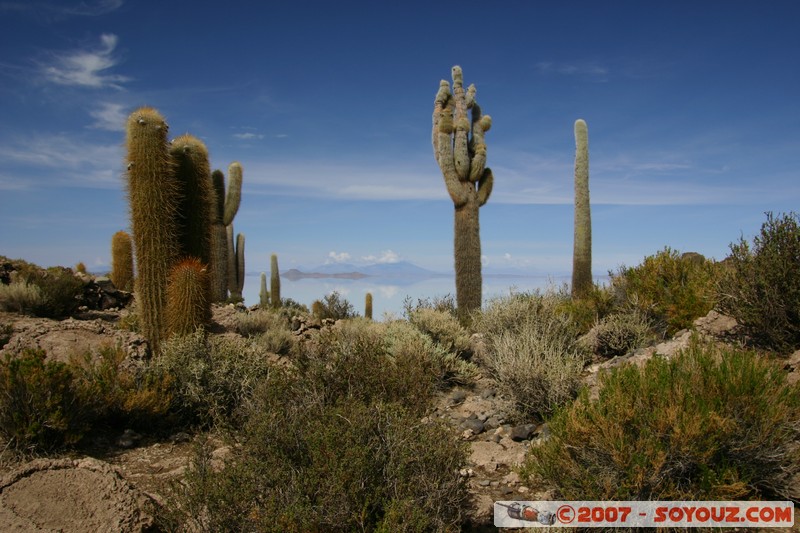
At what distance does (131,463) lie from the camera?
598 centimetres

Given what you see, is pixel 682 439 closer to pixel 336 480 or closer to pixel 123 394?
pixel 336 480

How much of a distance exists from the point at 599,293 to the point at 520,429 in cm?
599

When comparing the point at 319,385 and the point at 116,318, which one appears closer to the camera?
the point at 319,385

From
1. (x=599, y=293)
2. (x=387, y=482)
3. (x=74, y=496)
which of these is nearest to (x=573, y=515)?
(x=387, y=482)

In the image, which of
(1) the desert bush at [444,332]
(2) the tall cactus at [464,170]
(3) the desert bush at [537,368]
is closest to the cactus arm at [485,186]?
(2) the tall cactus at [464,170]

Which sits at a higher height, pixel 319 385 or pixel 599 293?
pixel 599 293

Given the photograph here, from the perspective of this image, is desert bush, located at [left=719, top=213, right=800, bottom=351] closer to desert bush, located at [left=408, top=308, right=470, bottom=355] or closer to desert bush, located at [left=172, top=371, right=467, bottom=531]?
desert bush, located at [left=408, top=308, right=470, bottom=355]

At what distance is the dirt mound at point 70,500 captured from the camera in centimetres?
390

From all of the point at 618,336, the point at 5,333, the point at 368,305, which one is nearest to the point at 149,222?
the point at 5,333

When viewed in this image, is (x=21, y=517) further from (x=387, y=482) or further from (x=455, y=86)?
(x=455, y=86)

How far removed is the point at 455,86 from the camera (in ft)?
57.8

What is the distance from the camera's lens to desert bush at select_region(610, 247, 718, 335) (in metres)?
9.16

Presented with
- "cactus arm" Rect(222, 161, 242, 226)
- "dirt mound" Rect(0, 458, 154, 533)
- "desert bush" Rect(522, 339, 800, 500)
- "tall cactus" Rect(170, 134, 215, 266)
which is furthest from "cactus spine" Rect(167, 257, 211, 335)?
"cactus arm" Rect(222, 161, 242, 226)

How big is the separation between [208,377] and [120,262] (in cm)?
1207
